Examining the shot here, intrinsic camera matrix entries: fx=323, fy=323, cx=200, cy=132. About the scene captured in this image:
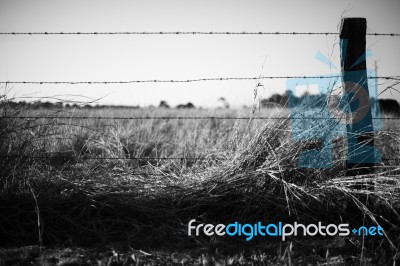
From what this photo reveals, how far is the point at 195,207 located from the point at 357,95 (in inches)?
62.2

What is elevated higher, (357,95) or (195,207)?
(357,95)

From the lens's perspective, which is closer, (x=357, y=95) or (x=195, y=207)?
(x=195, y=207)

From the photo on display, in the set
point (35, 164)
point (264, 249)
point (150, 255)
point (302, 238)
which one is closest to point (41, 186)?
point (35, 164)

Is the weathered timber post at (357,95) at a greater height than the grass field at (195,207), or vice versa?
the weathered timber post at (357,95)

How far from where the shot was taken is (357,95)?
8.56 ft

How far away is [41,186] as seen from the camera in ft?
8.50

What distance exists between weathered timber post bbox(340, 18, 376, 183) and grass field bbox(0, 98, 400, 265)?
0.31 feet

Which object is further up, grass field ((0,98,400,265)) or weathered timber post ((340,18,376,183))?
weathered timber post ((340,18,376,183))

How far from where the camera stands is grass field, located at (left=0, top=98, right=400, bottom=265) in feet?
6.69

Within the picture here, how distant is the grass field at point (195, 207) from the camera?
204 centimetres

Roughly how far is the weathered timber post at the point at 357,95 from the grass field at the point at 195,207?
0.09 metres

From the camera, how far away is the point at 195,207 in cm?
249

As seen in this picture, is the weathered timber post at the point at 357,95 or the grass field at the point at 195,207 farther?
the weathered timber post at the point at 357,95

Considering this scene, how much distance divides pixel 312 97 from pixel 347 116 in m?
0.37
